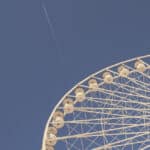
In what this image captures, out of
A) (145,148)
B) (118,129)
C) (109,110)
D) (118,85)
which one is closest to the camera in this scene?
(145,148)

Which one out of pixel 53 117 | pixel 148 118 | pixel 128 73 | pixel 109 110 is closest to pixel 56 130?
pixel 53 117

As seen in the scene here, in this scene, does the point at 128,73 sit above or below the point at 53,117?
above

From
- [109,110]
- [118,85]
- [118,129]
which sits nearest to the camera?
[118,129]

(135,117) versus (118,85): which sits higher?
(118,85)

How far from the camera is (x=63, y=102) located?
66.0 feet

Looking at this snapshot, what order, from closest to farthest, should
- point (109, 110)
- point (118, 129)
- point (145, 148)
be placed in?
point (145, 148) < point (118, 129) < point (109, 110)

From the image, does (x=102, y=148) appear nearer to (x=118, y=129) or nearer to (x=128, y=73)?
(x=118, y=129)

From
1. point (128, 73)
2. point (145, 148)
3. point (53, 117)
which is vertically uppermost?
point (128, 73)

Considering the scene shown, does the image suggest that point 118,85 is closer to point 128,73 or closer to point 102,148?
point 128,73

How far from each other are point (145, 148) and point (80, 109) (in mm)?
4116

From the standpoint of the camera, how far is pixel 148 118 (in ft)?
60.3

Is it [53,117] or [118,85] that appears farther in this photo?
[118,85]

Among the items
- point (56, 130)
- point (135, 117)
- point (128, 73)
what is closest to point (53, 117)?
point (56, 130)

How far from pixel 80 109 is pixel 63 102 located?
0.69 metres
